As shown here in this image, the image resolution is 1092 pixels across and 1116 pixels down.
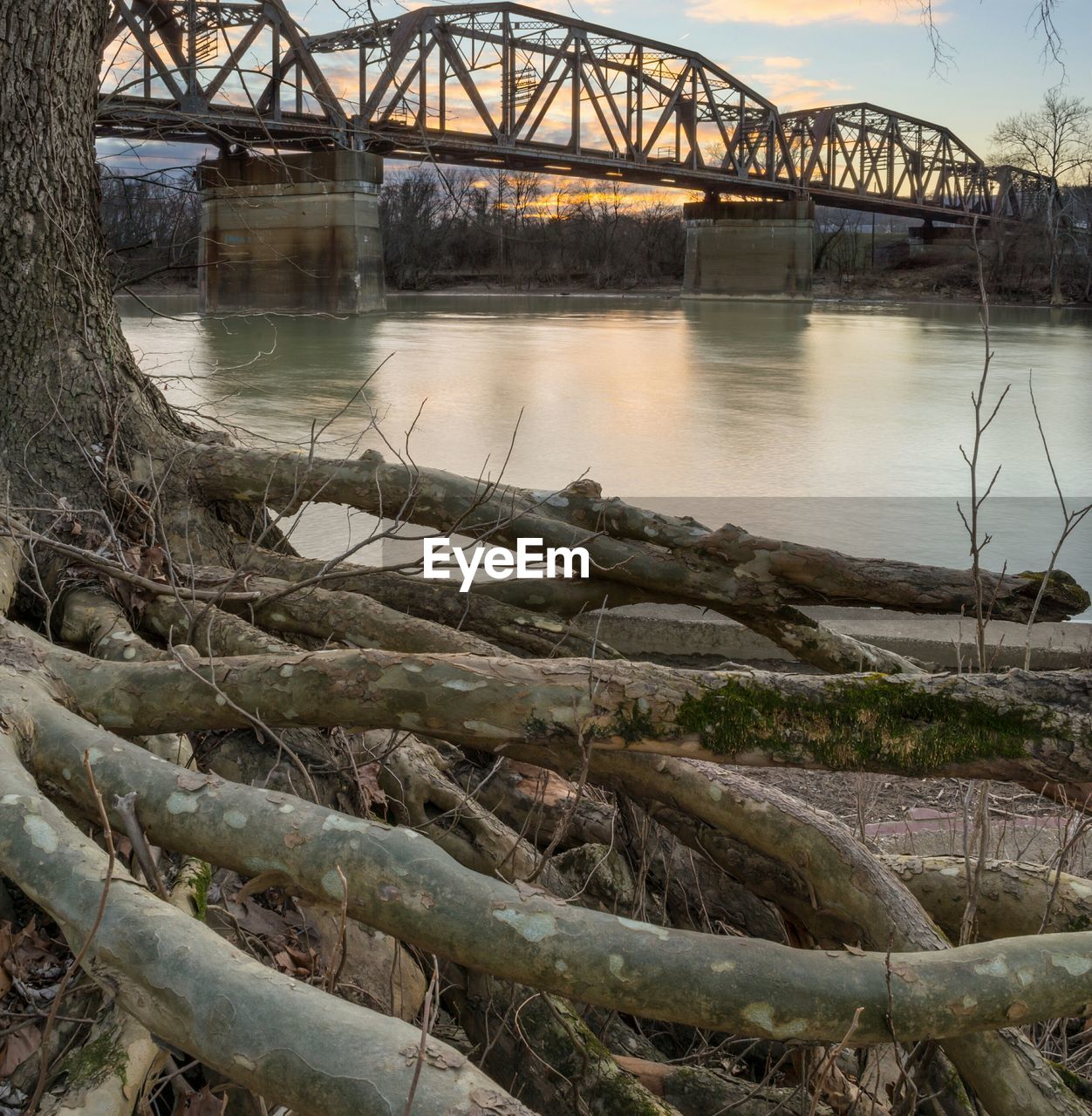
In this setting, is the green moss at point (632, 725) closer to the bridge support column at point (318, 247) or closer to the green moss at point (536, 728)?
the green moss at point (536, 728)

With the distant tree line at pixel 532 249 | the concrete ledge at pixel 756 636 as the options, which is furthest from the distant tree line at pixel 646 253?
the concrete ledge at pixel 756 636

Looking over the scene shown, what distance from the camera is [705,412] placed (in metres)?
17.0

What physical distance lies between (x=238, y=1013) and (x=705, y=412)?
15.8 m

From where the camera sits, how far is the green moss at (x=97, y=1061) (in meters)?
2.13

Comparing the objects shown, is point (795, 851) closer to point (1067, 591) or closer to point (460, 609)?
point (1067, 591)

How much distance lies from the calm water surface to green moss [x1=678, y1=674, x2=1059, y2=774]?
1.62 meters

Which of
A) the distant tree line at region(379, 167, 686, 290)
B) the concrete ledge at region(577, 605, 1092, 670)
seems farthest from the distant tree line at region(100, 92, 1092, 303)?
the concrete ledge at region(577, 605, 1092, 670)

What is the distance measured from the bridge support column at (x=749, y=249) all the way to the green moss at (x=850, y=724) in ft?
207

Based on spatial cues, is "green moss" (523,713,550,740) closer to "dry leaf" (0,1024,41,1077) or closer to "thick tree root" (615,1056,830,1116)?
"thick tree root" (615,1056,830,1116)

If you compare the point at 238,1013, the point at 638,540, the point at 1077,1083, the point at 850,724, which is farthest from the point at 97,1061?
the point at 638,540

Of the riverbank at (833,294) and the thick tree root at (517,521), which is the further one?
the riverbank at (833,294)

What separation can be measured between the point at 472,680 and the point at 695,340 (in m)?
30.0

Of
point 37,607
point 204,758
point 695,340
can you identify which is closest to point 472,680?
point 204,758

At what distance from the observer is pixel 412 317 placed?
39.8 metres
